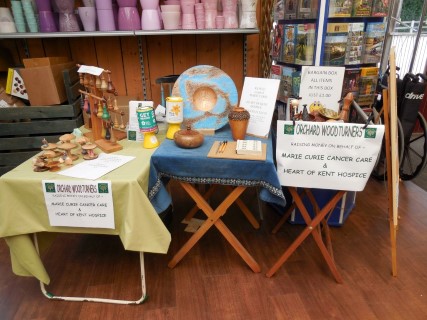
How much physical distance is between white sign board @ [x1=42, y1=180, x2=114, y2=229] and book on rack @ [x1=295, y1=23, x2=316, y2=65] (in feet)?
4.95

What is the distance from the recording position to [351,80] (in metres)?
2.14

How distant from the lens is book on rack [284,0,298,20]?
2.11 m

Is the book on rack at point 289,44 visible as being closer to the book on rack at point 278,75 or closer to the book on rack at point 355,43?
the book on rack at point 278,75

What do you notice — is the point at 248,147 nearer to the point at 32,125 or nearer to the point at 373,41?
the point at 373,41

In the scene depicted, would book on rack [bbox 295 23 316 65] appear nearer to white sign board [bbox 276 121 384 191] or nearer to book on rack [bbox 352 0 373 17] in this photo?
book on rack [bbox 352 0 373 17]

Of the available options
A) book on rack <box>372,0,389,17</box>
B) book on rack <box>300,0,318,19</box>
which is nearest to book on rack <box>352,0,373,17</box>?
book on rack <box>372,0,389,17</box>

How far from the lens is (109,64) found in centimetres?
238

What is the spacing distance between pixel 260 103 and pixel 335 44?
775 mm

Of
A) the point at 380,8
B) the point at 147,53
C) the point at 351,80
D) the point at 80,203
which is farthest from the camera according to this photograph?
the point at 147,53

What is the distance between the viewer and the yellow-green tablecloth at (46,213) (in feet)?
4.11

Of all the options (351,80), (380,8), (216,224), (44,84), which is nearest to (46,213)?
(216,224)

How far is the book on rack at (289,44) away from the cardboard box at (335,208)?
3.07 ft

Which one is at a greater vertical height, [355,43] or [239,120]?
[355,43]

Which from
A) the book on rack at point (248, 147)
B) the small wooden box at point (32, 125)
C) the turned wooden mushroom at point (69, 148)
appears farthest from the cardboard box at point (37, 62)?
the book on rack at point (248, 147)
